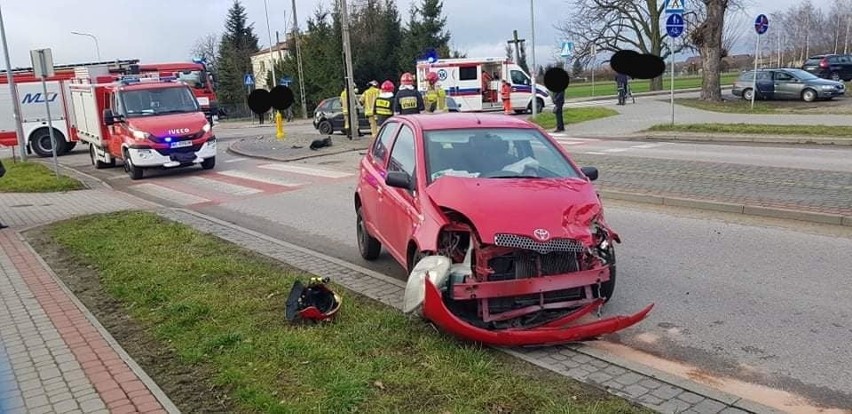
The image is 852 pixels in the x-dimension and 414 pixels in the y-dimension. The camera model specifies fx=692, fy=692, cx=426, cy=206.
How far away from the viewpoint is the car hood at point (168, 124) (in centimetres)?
1695

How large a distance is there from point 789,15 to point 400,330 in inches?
4038

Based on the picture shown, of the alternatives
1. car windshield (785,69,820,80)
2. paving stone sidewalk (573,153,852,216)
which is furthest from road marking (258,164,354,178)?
car windshield (785,69,820,80)

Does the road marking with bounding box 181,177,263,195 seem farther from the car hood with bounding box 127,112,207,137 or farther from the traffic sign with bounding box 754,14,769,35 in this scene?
the traffic sign with bounding box 754,14,769,35

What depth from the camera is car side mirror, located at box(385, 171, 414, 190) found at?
597cm

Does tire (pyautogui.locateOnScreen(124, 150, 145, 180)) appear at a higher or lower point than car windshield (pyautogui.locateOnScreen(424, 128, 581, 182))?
lower

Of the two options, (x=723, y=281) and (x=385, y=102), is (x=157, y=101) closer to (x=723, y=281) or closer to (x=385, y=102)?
(x=385, y=102)

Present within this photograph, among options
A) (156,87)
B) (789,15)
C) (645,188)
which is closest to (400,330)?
(645,188)

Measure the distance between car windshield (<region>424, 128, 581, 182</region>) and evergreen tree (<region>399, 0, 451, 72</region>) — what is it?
54957 millimetres

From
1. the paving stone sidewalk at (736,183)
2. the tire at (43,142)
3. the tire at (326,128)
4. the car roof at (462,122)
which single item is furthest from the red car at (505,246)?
the tire at (43,142)

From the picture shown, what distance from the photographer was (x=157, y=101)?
17.8m

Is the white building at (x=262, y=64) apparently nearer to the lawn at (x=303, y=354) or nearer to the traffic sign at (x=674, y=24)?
the traffic sign at (x=674, y=24)

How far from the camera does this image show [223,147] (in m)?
26.4

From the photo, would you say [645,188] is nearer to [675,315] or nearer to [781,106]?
[675,315]

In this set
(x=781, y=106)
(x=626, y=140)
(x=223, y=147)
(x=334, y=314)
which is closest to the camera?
(x=334, y=314)
